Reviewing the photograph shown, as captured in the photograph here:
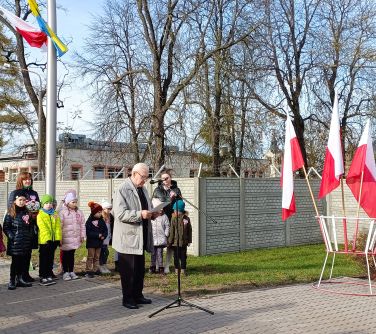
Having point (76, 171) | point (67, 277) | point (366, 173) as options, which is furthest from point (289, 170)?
point (76, 171)

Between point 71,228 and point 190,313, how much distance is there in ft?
10.7

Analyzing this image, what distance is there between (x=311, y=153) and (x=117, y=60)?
39.1 ft

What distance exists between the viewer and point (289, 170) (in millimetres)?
8750

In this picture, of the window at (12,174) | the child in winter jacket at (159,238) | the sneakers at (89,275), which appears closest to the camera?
the sneakers at (89,275)

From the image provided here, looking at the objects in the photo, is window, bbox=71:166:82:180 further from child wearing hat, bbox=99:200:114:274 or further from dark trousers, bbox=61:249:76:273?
dark trousers, bbox=61:249:76:273

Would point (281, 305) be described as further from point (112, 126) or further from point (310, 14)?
point (310, 14)

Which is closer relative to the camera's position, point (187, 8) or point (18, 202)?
point (18, 202)

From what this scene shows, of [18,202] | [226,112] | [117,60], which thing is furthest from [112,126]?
[18,202]

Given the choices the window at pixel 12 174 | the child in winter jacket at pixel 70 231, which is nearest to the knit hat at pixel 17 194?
the child in winter jacket at pixel 70 231

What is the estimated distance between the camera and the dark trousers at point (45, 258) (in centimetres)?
864

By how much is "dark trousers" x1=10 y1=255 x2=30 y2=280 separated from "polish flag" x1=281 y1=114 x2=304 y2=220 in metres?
4.34

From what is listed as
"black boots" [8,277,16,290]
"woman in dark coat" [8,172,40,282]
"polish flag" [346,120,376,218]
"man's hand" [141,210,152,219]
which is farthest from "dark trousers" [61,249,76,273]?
"polish flag" [346,120,376,218]

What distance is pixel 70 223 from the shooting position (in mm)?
9031

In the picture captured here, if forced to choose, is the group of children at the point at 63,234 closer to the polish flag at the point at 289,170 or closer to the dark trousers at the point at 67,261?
the dark trousers at the point at 67,261
